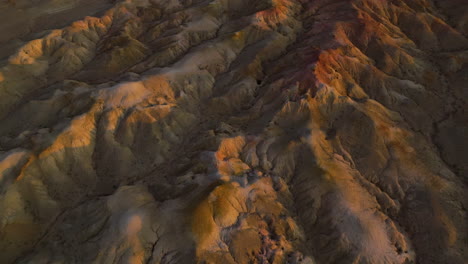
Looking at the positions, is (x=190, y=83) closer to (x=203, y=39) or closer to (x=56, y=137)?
(x=203, y=39)

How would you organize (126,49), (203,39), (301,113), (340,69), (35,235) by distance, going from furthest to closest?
1. (203,39)
2. (126,49)
3. (340,69)
4. (301,113)
5. (35,235)

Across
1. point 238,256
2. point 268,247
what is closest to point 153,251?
point 238,256

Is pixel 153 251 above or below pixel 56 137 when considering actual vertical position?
below

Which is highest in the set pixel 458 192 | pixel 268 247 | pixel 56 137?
pixel 56 137

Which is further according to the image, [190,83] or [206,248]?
[190,83]

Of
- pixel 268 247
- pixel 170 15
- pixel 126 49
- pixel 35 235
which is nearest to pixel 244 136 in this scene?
pixel 268 247

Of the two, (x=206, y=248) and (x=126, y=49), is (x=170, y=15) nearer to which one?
(x=126, y=49)

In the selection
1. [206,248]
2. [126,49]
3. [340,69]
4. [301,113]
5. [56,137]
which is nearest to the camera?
[206,248]
